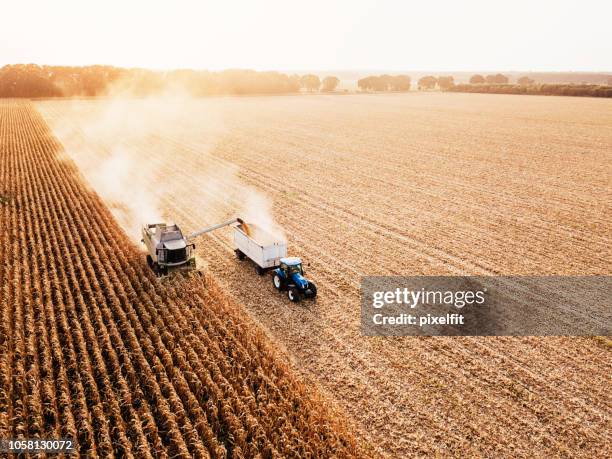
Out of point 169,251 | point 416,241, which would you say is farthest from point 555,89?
point 169,251

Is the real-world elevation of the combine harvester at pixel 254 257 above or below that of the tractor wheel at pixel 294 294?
above

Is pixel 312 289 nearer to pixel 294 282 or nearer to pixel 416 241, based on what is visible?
pixel 294 282

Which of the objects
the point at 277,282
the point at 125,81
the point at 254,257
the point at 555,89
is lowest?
the point at 277,282

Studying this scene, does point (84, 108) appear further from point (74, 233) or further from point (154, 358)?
point (154, 358)

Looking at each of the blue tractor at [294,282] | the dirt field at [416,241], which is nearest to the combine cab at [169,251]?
the dirt field at [416,241]

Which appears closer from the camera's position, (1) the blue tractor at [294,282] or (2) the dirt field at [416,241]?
(2) the dirt field at [416,241]

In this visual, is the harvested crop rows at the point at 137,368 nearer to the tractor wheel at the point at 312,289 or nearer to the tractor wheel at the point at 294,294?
the tractor wheel at the point at 294,294
